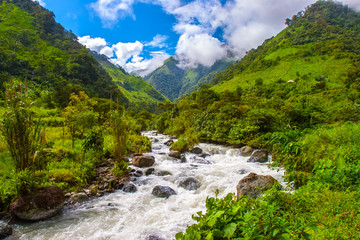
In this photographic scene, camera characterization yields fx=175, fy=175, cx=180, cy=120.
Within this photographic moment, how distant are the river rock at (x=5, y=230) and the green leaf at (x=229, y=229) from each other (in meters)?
6.16

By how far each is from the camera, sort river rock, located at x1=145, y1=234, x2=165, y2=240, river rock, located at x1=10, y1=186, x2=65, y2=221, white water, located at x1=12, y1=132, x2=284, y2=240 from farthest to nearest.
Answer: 1. river rock, located at x1=10, y1=186, x2=65, y2=221
2. white water, located at x1=12, y1=132, x2=284, y2=240
3. river rock, located at x1=145, y1=234, x2=165, y2=240

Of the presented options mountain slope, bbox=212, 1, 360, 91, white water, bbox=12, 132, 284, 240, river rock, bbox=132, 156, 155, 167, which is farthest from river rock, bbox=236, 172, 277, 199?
mountain slope, bbox=212, 1, 360, 91

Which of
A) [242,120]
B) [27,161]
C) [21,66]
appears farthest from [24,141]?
[21,66]

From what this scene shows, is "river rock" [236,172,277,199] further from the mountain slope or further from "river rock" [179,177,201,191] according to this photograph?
the mountain slope

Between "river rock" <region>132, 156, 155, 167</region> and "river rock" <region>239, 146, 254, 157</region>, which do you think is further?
"river rock" <region>239, 146, 254, 157</region>

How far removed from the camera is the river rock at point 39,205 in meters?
5.42

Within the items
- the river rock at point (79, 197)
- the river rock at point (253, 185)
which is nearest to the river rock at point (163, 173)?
the river rock at point (79, 197)

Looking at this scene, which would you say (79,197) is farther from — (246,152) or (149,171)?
(246,152)

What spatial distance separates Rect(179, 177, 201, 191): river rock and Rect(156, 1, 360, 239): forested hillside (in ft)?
7.27

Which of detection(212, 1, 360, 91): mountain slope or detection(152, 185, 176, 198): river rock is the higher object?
detection(212, 1, 360, 91): mountain slope

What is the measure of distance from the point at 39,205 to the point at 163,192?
4.36 metres

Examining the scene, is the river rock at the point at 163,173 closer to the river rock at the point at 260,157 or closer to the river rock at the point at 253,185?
the river rock at the point at 253,185

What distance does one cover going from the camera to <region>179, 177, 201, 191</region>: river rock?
8.34m

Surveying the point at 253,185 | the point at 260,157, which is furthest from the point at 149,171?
the point at 260,157
